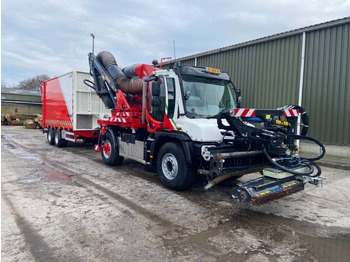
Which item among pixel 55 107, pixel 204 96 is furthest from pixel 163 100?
pixel 55 107

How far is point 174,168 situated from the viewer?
5766mm

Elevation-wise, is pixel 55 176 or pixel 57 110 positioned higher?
pixel 57 110

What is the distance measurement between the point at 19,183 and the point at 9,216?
83.9 inches

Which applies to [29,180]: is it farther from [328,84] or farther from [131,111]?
[328,84]

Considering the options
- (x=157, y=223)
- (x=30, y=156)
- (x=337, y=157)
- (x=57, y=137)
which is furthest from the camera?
(x=57, y=137)

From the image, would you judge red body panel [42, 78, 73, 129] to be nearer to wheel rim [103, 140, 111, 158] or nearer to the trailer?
the trailer

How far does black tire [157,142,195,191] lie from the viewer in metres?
5.50

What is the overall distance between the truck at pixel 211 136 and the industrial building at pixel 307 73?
4308 mm

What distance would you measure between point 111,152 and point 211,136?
408cm

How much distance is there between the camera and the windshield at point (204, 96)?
574cm

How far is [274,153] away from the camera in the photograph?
16.2ft

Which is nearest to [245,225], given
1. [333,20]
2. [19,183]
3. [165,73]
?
[165,73]

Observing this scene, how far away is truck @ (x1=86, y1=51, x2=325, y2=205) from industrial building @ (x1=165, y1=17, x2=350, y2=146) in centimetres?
431

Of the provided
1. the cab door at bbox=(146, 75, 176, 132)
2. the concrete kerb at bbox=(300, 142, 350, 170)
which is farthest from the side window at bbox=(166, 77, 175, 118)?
the concrete kerb at bbox=(300, 142, 350, 170)
